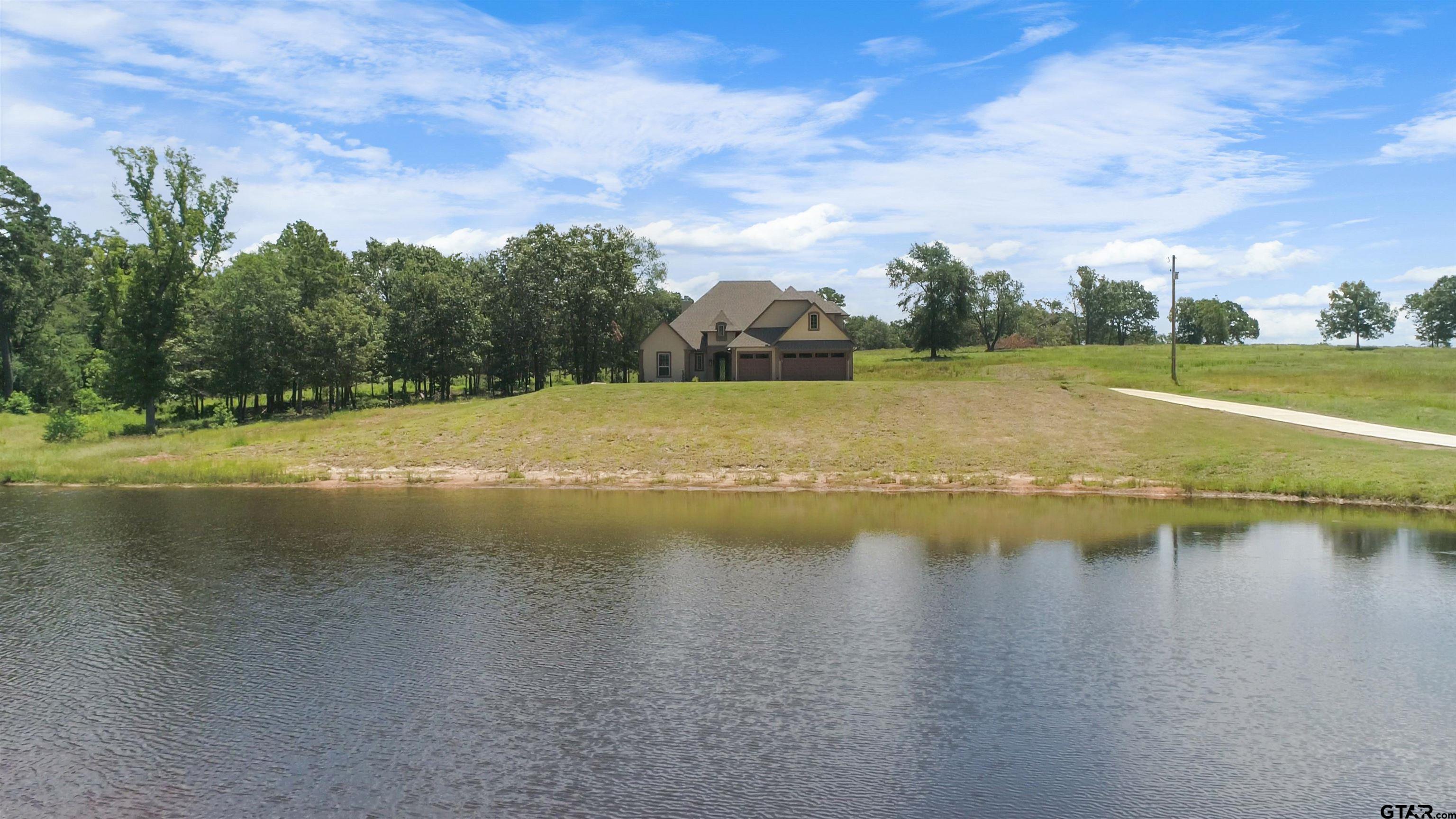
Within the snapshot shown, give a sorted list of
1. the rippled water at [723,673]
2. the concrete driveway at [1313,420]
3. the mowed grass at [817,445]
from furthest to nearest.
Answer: the concrete driveway at [1313,420] < the mowed grass at [817,445] < the rippled water at [723,673]

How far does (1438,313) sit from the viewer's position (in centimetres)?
11638

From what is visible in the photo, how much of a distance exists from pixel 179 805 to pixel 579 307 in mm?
64390

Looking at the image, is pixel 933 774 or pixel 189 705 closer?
pixel 933 774

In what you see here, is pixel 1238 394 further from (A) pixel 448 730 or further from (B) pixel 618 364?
(A) pixel 448 730

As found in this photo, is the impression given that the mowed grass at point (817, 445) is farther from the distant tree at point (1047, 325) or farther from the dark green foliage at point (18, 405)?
the distant tree at point (1047, 325)

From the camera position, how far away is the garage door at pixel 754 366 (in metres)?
66.2

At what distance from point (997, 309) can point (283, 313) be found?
286ft

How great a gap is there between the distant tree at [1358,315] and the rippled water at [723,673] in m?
99.9

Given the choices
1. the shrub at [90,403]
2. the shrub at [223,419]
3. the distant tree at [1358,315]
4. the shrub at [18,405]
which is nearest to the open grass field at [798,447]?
the shrub at [223,419]

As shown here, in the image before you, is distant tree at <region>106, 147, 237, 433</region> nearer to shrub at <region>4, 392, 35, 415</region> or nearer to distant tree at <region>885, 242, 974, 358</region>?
shrub at <region>4, 392, 35, 415</region>

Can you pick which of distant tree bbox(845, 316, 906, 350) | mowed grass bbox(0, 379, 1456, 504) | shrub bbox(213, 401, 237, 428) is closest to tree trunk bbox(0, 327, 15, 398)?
mowed grass bbox(0, 379, 1456, 504)

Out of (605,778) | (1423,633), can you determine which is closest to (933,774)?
(605,778)

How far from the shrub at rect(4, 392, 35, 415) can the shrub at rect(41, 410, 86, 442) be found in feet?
78.5

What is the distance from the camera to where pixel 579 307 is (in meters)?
73.8
